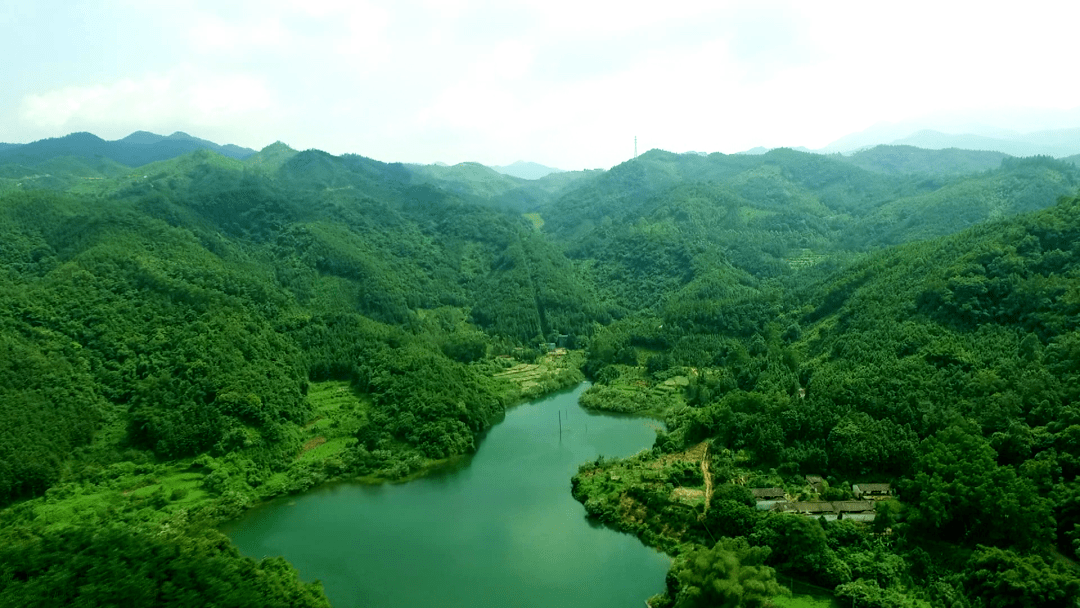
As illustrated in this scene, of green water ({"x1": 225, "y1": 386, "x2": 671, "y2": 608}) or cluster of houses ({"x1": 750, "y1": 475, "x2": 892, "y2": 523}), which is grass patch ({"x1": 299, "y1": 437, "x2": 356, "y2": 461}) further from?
cluster of houses ({"x1": 750, "y1": 475, "x2": 892, "y2": 523})

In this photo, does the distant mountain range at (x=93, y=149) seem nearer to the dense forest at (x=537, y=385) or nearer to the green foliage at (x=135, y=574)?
the dense forest at (x=537, y=385)

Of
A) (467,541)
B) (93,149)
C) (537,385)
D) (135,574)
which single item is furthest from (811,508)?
(93,149)

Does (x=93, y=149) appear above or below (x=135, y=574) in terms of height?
above

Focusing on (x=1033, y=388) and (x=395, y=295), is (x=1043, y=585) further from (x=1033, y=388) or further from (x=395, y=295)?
(x=395, y=295)

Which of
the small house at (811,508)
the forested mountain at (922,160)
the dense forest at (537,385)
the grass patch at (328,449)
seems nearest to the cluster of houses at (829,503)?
the small house at (811,508)

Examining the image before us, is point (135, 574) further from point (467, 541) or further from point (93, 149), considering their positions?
point (93, 149)

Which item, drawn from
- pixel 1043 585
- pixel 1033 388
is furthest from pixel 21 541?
pixel 1033 388
